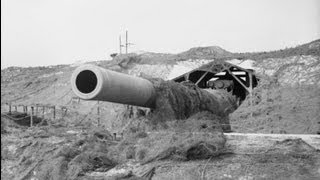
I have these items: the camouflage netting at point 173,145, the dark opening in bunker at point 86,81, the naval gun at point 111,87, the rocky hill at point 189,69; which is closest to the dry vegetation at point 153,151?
the camouflage netting at point 173,145

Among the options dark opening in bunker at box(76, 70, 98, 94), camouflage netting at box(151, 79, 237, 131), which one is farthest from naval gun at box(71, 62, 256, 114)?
camouflage netting at box(151, 79, 237, 131)

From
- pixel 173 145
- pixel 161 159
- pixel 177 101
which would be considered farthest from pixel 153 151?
pixel 177 101

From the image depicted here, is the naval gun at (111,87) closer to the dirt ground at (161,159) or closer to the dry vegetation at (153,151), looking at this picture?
the dry vegetation at (153,151)

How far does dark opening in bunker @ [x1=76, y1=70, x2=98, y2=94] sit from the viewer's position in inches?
283

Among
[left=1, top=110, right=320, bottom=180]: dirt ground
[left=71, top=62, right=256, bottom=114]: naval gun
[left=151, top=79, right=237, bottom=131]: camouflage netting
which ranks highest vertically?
[left=71, top=62, right=256, bottom=114]: naval gun

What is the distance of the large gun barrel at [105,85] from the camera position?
22.5 ft

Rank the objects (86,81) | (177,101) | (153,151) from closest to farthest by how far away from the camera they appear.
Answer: (153,151)
(86,81)
(177,101)

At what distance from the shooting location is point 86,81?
7.30m

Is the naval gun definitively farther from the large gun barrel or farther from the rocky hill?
the rocky hill

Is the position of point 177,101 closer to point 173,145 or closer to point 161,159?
point 173,145

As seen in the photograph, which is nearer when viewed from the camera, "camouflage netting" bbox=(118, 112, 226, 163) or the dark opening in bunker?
"camouflage netting" bbox=(118, 112, 226, 163)

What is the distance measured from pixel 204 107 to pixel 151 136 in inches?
134

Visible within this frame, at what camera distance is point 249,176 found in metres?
6.31

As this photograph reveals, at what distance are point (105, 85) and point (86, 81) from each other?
555 mm
